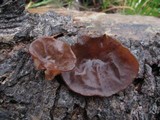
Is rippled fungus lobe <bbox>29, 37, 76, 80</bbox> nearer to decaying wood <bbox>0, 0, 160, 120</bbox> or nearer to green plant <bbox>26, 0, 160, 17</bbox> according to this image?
decaying wood <bbox>0, 0, 160, 120</bbox>

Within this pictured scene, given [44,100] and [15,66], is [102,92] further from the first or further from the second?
[15,66]

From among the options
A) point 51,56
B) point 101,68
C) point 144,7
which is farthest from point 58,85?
point 144,7

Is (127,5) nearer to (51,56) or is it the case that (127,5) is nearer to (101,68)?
(101,68)

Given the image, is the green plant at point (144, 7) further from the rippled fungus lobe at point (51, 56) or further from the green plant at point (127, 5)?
the rippled fungus lobe at point (51, 56)

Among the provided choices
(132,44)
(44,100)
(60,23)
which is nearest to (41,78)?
(44,100)

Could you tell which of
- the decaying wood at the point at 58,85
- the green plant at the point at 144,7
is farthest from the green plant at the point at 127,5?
the decaying wood at the point at 58,85
